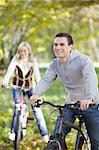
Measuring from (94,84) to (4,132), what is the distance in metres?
3.79

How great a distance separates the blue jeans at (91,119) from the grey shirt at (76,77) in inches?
5.4

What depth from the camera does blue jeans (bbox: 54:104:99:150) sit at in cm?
497

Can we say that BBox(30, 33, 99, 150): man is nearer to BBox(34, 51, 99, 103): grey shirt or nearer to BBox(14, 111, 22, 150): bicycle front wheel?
BBox(34, 51, 99, 103): grey shirt

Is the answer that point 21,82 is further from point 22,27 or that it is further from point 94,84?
point 22,27

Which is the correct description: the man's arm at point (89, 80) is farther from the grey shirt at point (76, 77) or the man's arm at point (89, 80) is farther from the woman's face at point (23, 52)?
the woman's face at point (23, 52)

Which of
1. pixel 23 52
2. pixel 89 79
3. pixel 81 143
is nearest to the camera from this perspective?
pixel 89 79

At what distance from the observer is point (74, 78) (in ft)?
16.5

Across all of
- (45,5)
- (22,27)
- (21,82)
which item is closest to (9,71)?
(21,82)

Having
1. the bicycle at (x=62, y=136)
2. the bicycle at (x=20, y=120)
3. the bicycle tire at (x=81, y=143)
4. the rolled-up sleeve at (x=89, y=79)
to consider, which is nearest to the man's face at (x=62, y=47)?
the rolled-up sleeve at (x=89, y=79)

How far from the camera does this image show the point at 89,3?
16.2 meters

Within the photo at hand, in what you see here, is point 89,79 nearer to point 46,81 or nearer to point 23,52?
point 46,81

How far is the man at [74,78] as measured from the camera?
190 inches

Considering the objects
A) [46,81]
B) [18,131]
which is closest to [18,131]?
[18,131]

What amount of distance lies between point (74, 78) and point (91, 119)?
49 cm
